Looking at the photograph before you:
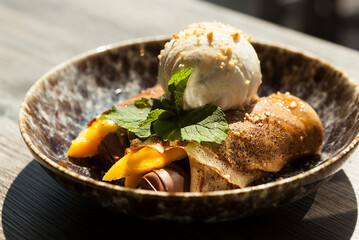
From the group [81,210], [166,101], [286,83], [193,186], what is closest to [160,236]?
[193,186]

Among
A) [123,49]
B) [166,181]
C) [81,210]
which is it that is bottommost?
[81,210]

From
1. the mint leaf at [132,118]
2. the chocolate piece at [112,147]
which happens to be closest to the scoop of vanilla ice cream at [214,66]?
the mint leaf at [132,118]

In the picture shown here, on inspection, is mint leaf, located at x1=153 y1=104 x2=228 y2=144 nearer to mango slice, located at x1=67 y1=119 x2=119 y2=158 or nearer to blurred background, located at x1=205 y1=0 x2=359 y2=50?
mango slice, located at x1=67 y1=119 x2=119 y2=158

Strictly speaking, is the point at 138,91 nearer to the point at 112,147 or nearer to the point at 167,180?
the point at 112,147

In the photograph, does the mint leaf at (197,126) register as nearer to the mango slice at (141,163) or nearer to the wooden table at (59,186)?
the mango slice at (141,163)

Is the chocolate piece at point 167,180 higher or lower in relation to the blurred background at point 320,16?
higher

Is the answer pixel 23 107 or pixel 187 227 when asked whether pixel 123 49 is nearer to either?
pixel 23 107
